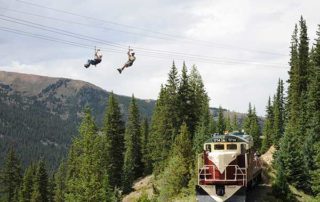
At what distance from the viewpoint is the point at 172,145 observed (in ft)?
228

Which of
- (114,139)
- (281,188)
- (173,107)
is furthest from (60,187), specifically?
(281,188)

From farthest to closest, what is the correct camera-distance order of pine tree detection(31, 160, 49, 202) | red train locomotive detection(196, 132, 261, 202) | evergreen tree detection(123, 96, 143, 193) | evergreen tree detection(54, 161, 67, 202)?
pine tree detection(31, 160, 49, 202), evergreen tree detection(54, 161, 67, 202), evergreen tree detection(123, 96, 143, 193), red train locomotive detection(196, 132, 261, 202)

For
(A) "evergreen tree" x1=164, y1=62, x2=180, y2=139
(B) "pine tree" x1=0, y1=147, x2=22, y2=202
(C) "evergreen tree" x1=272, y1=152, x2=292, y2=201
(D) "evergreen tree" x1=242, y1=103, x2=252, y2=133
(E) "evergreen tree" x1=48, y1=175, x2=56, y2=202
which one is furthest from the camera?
(B) "pine tree" x1=0, y1=147, x2=22, y2=202

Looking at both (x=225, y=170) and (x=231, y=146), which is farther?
(x=231, y=146)

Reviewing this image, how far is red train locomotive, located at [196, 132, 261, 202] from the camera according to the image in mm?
35438

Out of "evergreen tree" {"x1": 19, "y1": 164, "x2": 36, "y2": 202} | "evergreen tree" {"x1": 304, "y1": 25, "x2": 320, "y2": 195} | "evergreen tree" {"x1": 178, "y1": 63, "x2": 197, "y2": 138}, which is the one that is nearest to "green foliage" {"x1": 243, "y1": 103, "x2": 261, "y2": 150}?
"evergreen tree" {"x1": 178, "y1": 63, "x2": 197, "y2": 138}

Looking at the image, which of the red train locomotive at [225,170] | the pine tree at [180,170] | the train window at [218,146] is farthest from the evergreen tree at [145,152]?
the train window at [218,146]

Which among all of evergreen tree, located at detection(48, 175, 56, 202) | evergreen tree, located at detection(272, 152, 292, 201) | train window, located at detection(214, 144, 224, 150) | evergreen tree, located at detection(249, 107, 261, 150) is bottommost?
evergreen tree, located at detection(48, 175, 56, 202)

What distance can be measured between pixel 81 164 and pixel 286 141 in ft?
69.2

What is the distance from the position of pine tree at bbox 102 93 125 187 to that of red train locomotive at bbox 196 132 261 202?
46.5 m

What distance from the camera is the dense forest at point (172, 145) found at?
1839 inches

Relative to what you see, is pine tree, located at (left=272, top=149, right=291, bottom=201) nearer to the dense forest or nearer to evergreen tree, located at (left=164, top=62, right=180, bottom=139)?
the dense forest

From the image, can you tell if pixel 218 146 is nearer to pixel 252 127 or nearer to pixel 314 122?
pixel 314 122

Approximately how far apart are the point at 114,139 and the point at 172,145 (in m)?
18.5
